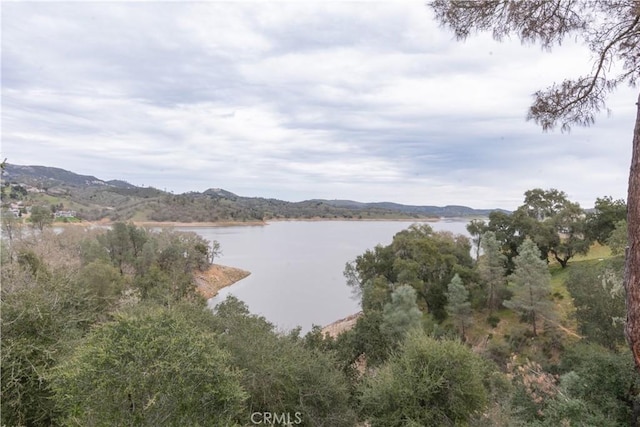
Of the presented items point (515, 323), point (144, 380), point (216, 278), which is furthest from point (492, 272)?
point (216, 278)

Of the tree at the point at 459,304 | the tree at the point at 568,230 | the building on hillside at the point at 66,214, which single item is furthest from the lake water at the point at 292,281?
the building on hillside at the point at 66,214

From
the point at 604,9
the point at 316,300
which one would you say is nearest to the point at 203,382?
the point at 604,9

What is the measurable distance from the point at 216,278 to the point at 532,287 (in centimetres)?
2790

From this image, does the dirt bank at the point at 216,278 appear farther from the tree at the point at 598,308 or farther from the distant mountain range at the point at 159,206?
the tree at the point at 598,308

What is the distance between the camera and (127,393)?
16.0 ft

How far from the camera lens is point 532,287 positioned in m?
16.5

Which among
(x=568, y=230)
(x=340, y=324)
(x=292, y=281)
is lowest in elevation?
(x=340, y=324)

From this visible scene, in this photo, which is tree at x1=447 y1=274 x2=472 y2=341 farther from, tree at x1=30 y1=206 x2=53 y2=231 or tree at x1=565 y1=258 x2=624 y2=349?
tree at x1=30 y1=206 x2=53 y2=231

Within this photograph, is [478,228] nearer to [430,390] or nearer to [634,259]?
[430,390]

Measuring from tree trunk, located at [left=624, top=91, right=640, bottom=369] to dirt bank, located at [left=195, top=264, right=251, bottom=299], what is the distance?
31925mm

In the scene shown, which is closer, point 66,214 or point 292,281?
point 292,281

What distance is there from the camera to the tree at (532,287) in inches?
644

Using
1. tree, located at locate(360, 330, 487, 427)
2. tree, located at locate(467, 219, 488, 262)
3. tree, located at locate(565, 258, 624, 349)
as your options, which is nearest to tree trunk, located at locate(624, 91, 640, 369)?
tree, located at locate(360, 330, 487, 427)

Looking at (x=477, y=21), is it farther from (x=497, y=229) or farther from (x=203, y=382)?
(x=497, y=229)
